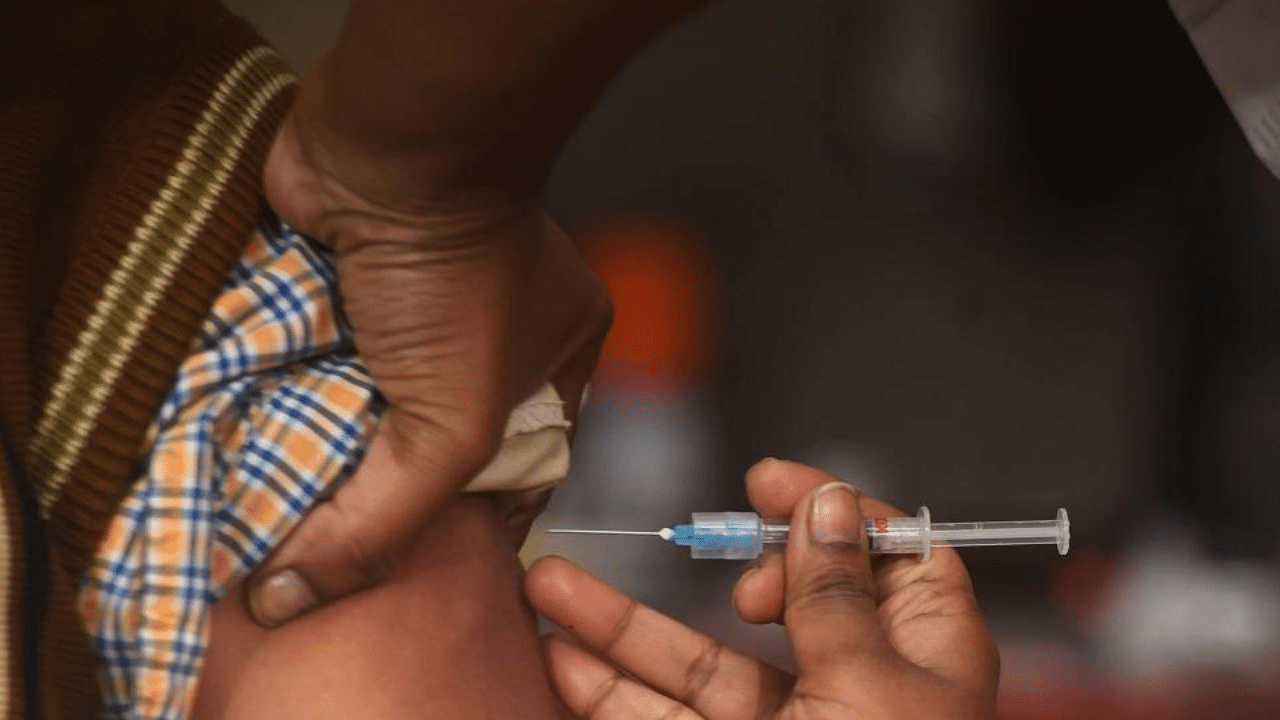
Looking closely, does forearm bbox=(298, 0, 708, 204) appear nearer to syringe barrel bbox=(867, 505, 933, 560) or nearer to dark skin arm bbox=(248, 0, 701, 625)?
dark skin arm bbox=(248, 0, 701, 625)

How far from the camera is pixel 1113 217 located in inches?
51.8

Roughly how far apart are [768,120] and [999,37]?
10.2 inches

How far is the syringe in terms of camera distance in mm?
772

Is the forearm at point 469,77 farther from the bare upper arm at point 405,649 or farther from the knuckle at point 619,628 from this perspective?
the knuckle at point 619,628

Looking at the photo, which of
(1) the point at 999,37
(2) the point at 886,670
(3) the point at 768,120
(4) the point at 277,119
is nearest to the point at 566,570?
(2) the point at 886,670

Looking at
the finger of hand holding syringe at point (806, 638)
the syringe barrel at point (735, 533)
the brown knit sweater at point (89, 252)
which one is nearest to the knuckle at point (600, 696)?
the finger of hand holding syringe at point (806, 638)

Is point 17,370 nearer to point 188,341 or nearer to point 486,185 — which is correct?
point 188,341

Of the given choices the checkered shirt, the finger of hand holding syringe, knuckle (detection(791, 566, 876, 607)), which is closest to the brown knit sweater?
the checkered shirt

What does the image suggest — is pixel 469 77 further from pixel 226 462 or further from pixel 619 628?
pixel 619 628

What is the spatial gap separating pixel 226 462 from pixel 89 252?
0.39 ft

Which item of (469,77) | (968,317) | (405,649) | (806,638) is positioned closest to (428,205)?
(469,77)

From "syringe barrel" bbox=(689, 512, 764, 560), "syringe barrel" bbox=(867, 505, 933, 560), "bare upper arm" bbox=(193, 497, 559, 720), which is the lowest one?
"bare upper arm" bbox=(193, 497, 559, 720)

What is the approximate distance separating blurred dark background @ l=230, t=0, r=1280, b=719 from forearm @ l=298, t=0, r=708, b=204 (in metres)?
0.77

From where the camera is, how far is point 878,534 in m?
0.77
